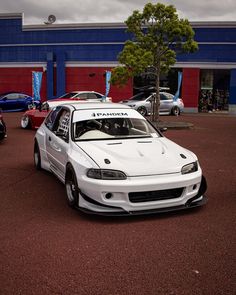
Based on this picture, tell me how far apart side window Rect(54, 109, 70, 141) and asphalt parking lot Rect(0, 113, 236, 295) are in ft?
3.10

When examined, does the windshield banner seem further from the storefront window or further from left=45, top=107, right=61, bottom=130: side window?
the storefront window

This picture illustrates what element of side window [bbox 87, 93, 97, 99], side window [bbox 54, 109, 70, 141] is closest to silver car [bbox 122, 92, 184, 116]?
side window [bbox 87, 93, 97, 99]

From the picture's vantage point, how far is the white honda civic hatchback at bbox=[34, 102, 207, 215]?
504cm

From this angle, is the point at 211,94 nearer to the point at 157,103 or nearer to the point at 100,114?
the point at 157,103

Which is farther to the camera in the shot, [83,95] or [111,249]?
[83,95]

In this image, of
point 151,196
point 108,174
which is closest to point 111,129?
point 108,174

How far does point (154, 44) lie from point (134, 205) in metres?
14.1

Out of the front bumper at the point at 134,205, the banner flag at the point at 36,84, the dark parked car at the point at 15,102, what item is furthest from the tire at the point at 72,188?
the dark parked car at the point at 15,102

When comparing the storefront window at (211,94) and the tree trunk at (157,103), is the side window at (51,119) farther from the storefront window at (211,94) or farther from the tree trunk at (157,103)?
the storefront window at (211,94)

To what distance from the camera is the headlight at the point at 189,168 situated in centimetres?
536

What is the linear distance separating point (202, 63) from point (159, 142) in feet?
82.0

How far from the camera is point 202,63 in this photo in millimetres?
→ 29672

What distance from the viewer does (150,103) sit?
73.0 feet

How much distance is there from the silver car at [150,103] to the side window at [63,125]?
15.0 meters
